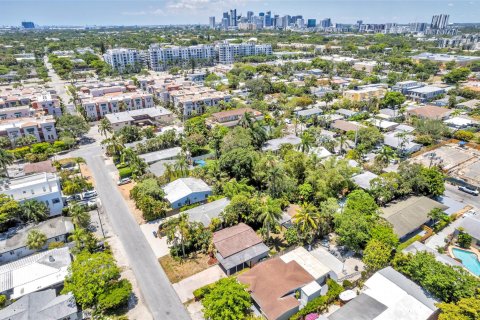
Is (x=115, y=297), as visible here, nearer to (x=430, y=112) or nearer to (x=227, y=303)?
(x=227, y=303)

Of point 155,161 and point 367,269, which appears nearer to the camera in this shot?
point 367,269

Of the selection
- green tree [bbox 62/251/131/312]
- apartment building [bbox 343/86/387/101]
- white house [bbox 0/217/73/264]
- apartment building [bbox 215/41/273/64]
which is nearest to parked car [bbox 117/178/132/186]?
white house [bbox 0/217/73/264]

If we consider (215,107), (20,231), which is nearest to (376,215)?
(20,231)

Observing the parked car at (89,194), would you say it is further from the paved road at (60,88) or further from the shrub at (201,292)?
the paved road at (60,88)

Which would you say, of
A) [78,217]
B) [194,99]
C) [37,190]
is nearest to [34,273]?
[78,217]

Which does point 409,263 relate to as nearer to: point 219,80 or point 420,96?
point 420,96

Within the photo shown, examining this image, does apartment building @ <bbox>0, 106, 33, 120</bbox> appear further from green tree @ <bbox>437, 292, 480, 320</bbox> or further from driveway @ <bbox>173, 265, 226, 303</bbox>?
green tree @ <bbox>437, 292, 480, 320</bbox>

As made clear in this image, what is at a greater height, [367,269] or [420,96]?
[420,96]
